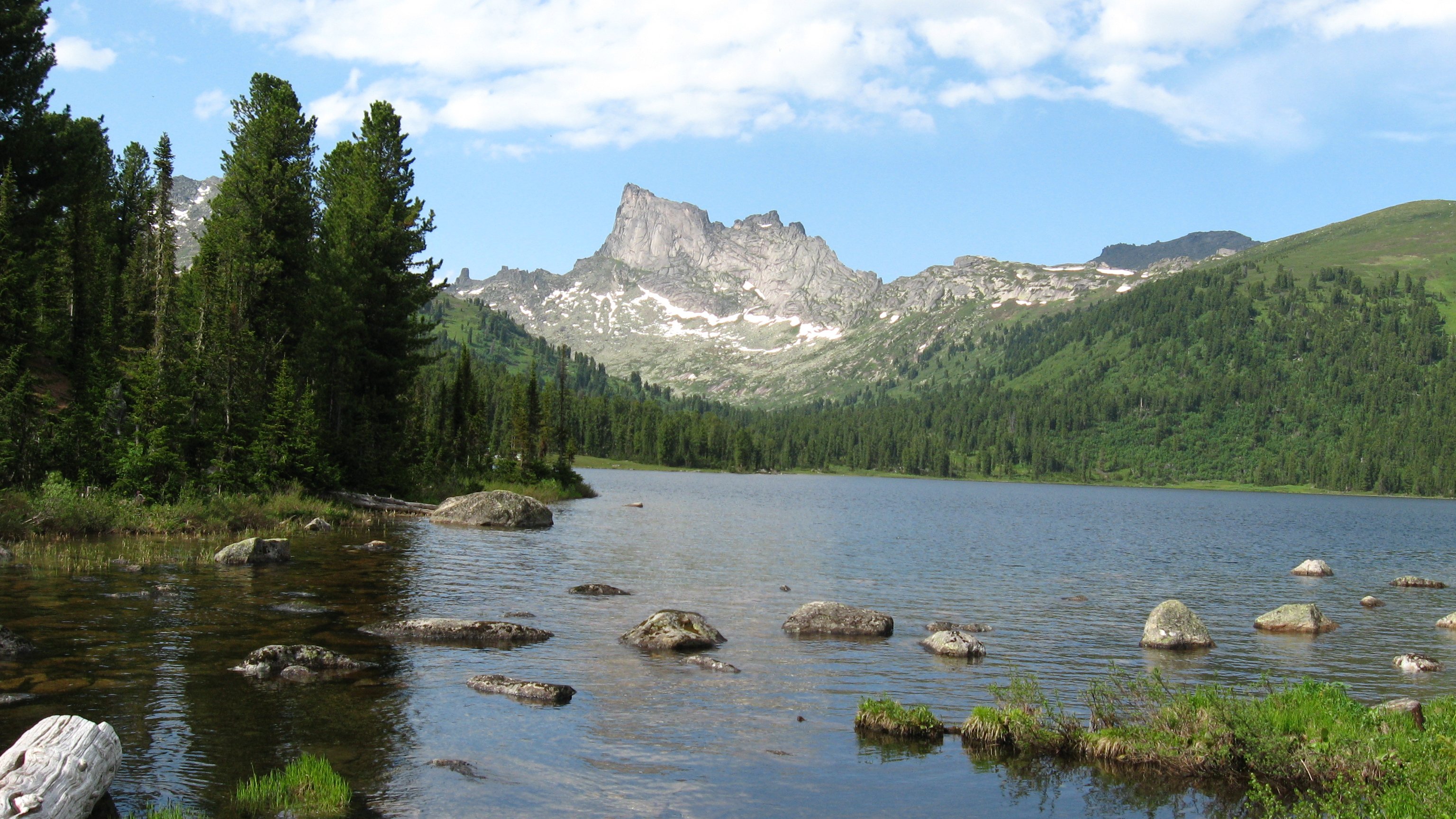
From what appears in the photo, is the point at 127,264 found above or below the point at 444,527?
above

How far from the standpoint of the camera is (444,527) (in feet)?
194

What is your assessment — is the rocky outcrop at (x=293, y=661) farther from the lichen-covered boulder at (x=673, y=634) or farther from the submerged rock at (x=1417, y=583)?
the submerged rock at (x=1417, y=583)

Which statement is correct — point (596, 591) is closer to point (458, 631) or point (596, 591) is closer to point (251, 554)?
point (458, 631)

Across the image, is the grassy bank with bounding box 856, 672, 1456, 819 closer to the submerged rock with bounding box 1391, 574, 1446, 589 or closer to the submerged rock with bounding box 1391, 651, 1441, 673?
the submerged rock with bounding box 1391, 651, 1441, 673

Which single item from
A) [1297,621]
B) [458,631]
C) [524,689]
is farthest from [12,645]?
[1297,621]

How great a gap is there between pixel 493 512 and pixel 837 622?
128ft

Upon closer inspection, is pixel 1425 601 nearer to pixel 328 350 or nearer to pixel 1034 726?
pixel 1034 726

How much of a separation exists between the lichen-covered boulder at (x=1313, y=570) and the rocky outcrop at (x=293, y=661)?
57.1m

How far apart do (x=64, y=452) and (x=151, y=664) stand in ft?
92.3

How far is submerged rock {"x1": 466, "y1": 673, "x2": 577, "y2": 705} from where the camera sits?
20.4 meters

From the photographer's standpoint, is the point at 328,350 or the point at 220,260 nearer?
the point at 220,260

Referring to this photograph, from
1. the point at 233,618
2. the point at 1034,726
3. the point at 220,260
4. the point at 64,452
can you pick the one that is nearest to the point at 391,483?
the point at 220,260

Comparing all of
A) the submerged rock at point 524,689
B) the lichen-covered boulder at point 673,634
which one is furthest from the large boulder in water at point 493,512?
the submerged rock at point 524,689

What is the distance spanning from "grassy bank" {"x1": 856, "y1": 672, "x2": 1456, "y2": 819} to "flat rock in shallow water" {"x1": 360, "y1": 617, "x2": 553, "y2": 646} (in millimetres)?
11759
